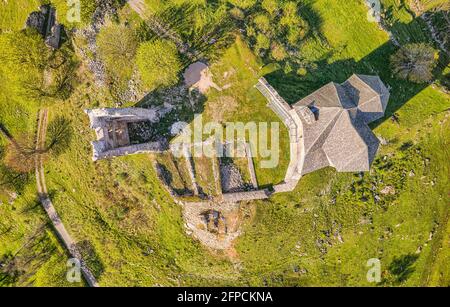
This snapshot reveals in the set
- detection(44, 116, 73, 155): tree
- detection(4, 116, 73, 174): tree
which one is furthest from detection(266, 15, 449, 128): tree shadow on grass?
detection(4, 116, 73, 174): tree

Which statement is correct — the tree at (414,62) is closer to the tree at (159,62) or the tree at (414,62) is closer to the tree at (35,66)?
the tree at (159,62)

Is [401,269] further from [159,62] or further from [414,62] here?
[159,62]

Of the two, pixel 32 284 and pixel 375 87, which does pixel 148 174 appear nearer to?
pixel 32 284

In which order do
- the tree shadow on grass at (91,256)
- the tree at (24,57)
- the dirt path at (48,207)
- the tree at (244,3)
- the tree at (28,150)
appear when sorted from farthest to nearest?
1. the tree shadow on grass at (91,256)
2. the dirt path at (48,207)
3. the tree at (28,150)
4. the tree at (244,3)
5. the tree at (24,57)

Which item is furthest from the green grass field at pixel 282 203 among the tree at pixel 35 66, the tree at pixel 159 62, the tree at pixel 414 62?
the tree at pixel 159 62

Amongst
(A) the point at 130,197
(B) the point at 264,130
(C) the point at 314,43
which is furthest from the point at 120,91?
(C) the point at 314,43

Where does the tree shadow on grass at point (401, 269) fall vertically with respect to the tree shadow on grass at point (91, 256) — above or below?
below

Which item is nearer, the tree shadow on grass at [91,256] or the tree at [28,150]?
the tree at [28,150]
